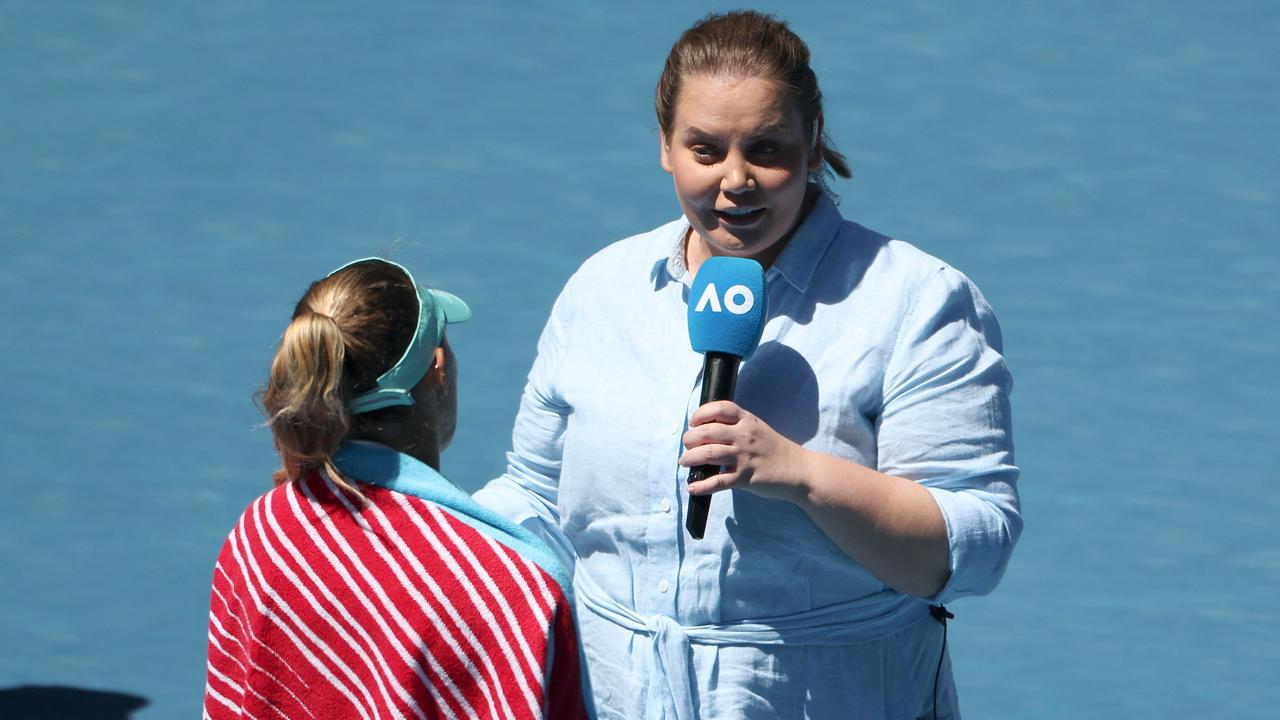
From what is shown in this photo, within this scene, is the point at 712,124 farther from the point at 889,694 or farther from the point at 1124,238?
the point at 1124,238

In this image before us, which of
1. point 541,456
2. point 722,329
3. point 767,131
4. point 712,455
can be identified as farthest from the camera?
point 541,456

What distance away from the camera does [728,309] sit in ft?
7.55

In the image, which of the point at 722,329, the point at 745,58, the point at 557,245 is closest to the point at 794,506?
the point at 722,329

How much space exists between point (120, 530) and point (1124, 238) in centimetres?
362

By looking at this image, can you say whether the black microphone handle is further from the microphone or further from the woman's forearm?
the woman's forearm

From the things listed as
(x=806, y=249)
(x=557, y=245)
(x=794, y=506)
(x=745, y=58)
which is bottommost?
(x=794, y=506)

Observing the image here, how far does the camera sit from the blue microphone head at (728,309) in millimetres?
2301

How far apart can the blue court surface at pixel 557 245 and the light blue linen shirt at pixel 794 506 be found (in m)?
2.33

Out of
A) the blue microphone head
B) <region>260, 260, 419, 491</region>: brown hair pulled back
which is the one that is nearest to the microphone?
the blue microphone head

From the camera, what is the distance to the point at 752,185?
7.85 feet

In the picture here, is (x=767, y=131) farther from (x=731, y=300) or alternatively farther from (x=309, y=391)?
(x=309, y=391)

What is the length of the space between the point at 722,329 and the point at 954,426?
0.33 meters

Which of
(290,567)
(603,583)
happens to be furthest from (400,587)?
(603,583)

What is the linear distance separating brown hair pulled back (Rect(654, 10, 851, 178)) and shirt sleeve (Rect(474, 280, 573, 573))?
41 centimetres
